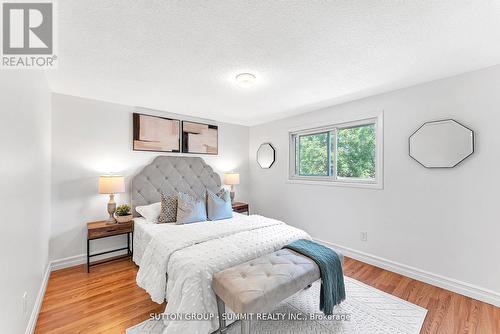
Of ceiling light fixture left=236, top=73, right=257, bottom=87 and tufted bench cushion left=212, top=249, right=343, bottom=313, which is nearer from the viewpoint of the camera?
tufted bench cushion left=212, top=249, right=343, bottom=313

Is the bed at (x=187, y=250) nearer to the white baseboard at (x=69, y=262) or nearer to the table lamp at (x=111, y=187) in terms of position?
the table lamp at (x=111, y=187)

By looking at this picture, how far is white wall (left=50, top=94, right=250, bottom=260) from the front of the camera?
2832 millimetres

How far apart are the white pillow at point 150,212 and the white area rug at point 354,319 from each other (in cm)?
133

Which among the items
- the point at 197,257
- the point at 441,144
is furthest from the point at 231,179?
the point at 441,144

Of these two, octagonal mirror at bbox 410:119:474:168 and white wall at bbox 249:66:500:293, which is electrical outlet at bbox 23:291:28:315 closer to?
white wall at bbox 249:66:500:293

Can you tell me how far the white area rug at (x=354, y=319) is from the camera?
180 centimetres

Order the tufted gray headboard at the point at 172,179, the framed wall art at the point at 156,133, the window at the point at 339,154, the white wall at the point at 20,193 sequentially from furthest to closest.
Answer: the framed wall art at the point at 156,133
the tufted gray headboard at the point at 172,179
the window at the point at 339,154
the white wall at the point at 20,193

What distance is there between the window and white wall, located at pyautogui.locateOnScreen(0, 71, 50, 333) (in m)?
3.47

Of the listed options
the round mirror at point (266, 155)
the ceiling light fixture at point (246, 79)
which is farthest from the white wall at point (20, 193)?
the round mirror at point (266, 155)

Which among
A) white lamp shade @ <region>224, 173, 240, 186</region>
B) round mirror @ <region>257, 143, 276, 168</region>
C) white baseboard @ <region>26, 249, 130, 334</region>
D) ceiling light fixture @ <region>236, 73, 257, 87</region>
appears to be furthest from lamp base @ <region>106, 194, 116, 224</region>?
round mirror @ <region>257, 143, 276, 168</region>

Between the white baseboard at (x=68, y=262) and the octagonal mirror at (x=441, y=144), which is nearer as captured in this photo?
the octagonal mirror at (x=441, y=144)

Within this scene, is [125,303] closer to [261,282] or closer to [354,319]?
[261,282]

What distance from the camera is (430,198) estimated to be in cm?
249

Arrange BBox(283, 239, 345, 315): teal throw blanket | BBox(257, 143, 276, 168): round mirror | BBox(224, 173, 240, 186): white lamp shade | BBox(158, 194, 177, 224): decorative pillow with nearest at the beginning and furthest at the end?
BBox(283, 239, 345, 315): teal throw blanket → BBox(158, 194, 177, 224): decorative pillow → BBox(224, 173, 240, 186): white lamp shade → BBox(257, 143, 276, 168): round mirror
